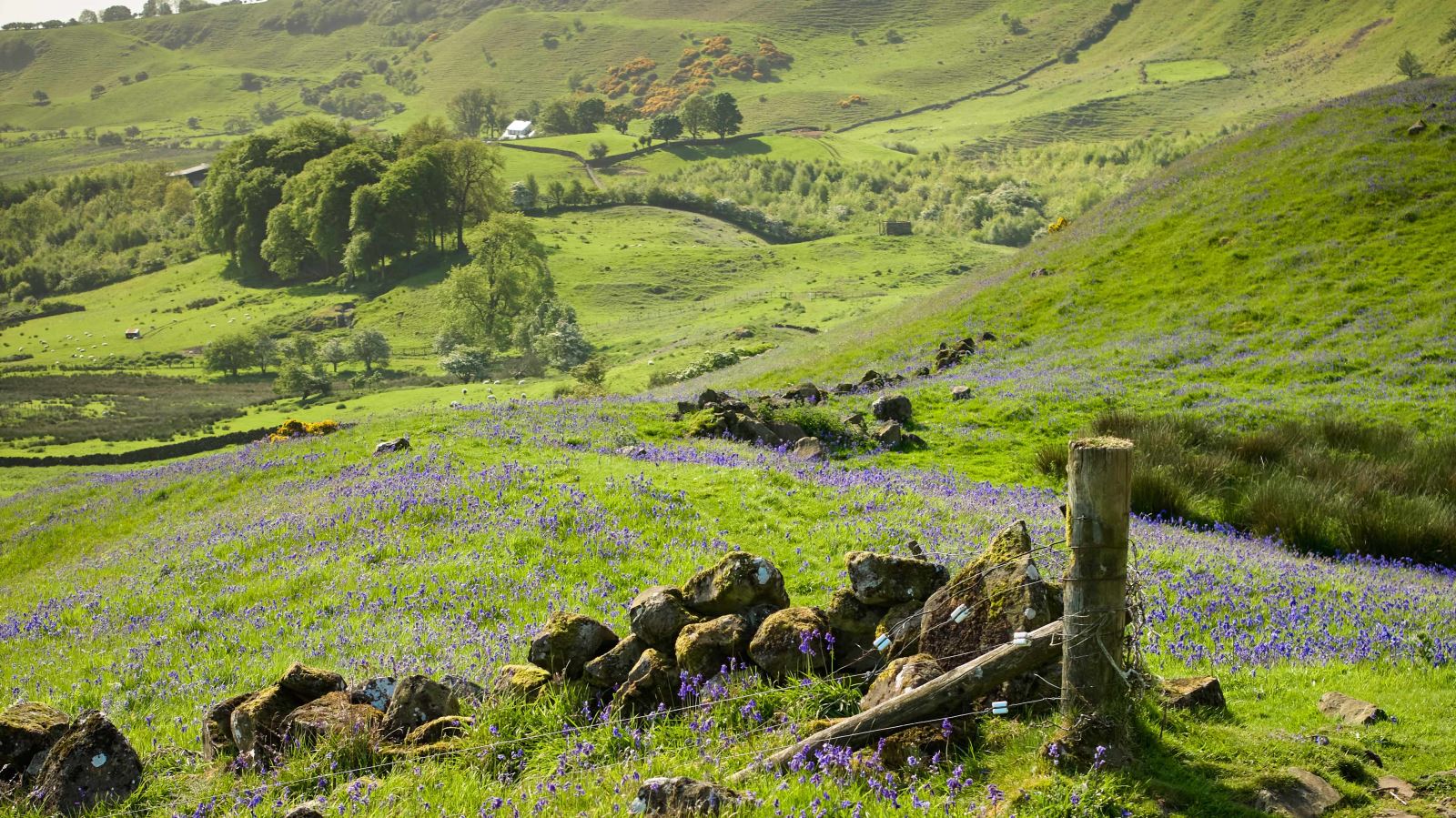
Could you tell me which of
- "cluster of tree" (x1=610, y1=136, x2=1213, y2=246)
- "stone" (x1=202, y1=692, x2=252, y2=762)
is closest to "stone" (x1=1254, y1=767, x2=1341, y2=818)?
"stone" (x1=202, y1=692, x2=252, y2=762)

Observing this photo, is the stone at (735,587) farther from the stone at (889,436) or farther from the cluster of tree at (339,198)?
the cluster of tree at (339,198)

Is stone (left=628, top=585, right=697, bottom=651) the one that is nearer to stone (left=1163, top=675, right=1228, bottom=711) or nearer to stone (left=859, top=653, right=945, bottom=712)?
stone (left=859, top=653, right=945, bottom=712)

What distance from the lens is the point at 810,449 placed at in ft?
68.4

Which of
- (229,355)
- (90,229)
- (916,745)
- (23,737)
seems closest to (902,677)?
(916,745)

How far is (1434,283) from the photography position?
2959 cm

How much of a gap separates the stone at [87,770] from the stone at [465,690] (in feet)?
7.46

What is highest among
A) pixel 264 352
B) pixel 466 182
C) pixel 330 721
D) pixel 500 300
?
pixel 466 182

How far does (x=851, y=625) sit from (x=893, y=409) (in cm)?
1797

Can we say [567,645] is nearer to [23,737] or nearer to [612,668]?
[612,668]

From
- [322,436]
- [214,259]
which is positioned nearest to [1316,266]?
[322,436]

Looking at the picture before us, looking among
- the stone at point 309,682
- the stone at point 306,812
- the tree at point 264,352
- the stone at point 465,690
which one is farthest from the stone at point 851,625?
the tree at point 264,352

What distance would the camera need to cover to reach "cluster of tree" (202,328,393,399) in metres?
92.5

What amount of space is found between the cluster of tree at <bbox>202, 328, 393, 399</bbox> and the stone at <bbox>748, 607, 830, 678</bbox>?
9029cm

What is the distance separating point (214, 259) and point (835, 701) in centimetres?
16767
